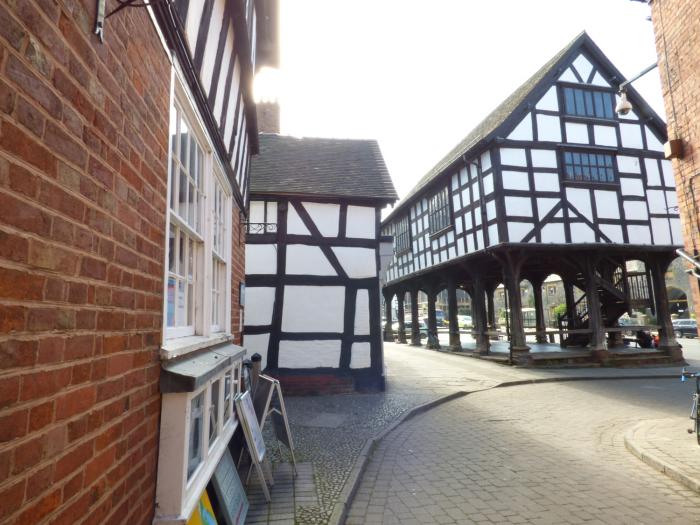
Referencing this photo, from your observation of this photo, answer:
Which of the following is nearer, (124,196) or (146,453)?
(124,196)

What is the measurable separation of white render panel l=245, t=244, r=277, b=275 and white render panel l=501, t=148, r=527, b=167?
26.8 ft

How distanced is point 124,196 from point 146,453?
4.00 ft

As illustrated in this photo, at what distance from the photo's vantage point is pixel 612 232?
536 inches

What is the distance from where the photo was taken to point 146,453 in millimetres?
1997

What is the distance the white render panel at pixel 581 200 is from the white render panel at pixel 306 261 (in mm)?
8747

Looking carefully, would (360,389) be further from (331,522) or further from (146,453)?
(146,453)

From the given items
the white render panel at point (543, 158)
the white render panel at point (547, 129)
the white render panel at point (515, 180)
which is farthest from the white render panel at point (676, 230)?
the white render panel at point (515, 180)

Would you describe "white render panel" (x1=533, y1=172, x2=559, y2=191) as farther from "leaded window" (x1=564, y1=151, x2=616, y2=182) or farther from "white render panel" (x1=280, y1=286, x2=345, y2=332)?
"white render panel" (x1=280, y1=286, x2=345, y2=332)

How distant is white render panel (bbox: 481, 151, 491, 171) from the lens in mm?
13597

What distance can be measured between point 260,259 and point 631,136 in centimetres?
1339

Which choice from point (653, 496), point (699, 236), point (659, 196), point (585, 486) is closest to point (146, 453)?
point (585, 486)

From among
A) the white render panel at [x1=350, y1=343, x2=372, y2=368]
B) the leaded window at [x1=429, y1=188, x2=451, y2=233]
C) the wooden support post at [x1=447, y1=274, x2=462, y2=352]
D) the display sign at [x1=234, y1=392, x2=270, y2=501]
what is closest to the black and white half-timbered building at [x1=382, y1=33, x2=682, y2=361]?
the leaded window at [x1=429, y1=188, x2=451, y2=233]

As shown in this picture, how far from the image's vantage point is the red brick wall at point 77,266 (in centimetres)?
108

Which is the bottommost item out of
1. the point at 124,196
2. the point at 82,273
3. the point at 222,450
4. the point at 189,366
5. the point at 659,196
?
the point at 222,450
